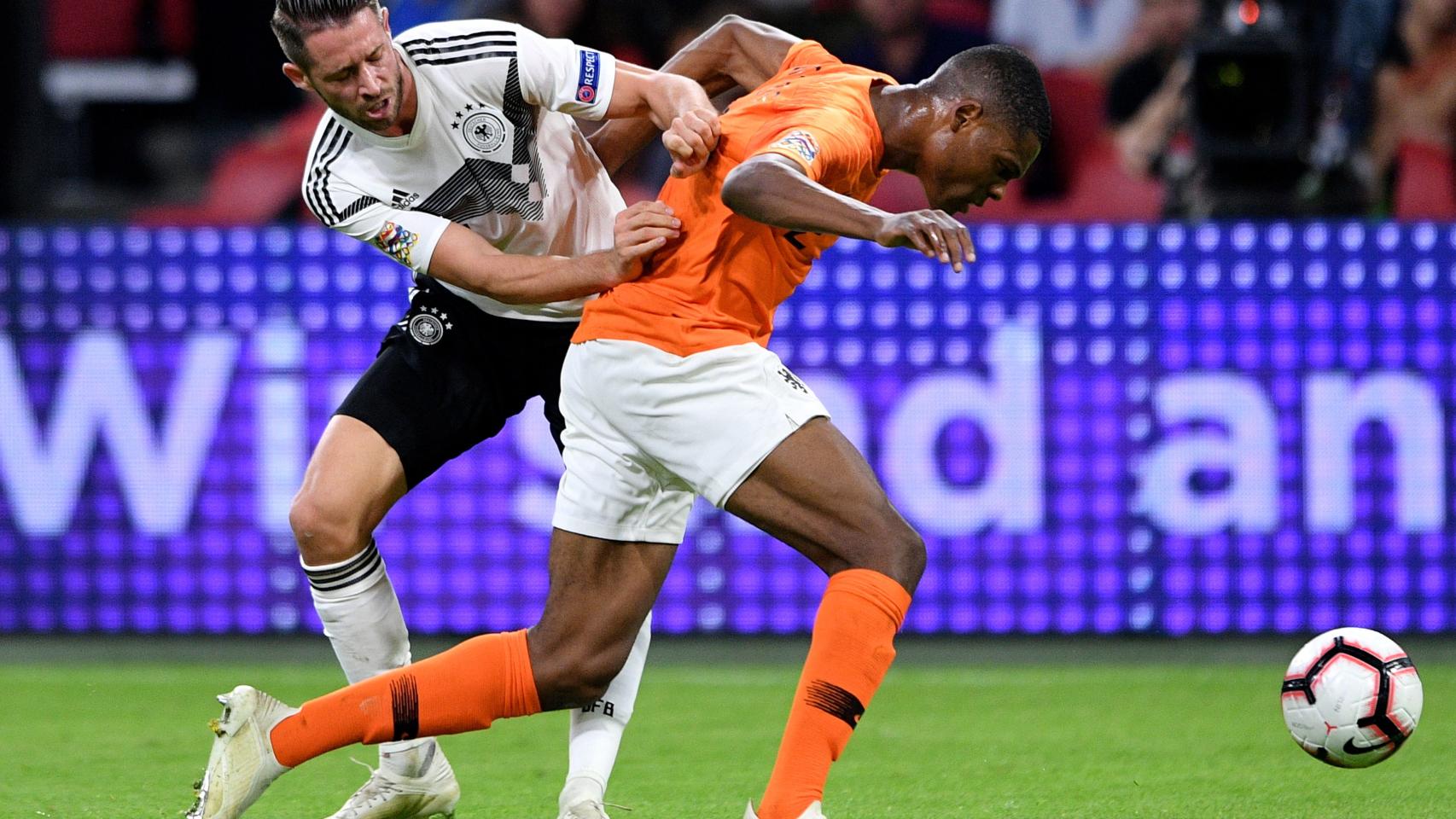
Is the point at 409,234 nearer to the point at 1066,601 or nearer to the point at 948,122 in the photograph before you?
the point at 948,122

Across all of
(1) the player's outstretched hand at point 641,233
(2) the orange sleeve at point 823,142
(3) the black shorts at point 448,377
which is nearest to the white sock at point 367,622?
(3) the black shorts at point 448,377

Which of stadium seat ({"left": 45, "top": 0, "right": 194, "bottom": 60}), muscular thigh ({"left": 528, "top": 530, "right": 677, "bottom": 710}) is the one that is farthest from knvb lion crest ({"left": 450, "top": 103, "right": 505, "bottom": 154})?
stadium seat ({"left": 45, "top": 0, "right": 194, "bottom": 60})

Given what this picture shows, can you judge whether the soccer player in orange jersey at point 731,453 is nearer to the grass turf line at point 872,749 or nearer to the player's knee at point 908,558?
the player's knee at point 908,558

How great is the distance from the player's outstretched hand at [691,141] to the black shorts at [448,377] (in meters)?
0.74

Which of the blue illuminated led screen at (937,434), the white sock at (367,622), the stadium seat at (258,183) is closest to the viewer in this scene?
the white sock at (367,622)

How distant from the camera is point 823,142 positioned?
10.7 ft

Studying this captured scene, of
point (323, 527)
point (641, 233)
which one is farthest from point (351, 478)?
point (641, 233)

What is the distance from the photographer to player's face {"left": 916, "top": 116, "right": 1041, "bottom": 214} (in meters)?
3.42

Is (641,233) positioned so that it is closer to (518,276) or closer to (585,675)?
(518,276)

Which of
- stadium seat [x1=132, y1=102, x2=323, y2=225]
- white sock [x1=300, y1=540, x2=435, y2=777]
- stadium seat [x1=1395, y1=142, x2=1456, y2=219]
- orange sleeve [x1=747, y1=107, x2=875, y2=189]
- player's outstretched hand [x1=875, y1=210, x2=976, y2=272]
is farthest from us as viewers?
stadium seat [x1=132, y1=102, x2=323, y2=225]

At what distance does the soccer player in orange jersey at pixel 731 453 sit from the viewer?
3.31m

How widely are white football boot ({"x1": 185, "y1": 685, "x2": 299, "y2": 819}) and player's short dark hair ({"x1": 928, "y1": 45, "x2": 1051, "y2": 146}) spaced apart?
6.01 ft

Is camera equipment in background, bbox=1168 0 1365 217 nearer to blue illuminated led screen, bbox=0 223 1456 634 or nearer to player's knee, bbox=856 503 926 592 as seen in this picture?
blue illuminated led screen, bbox=0 223 1456 634

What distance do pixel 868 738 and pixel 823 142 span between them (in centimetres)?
257
